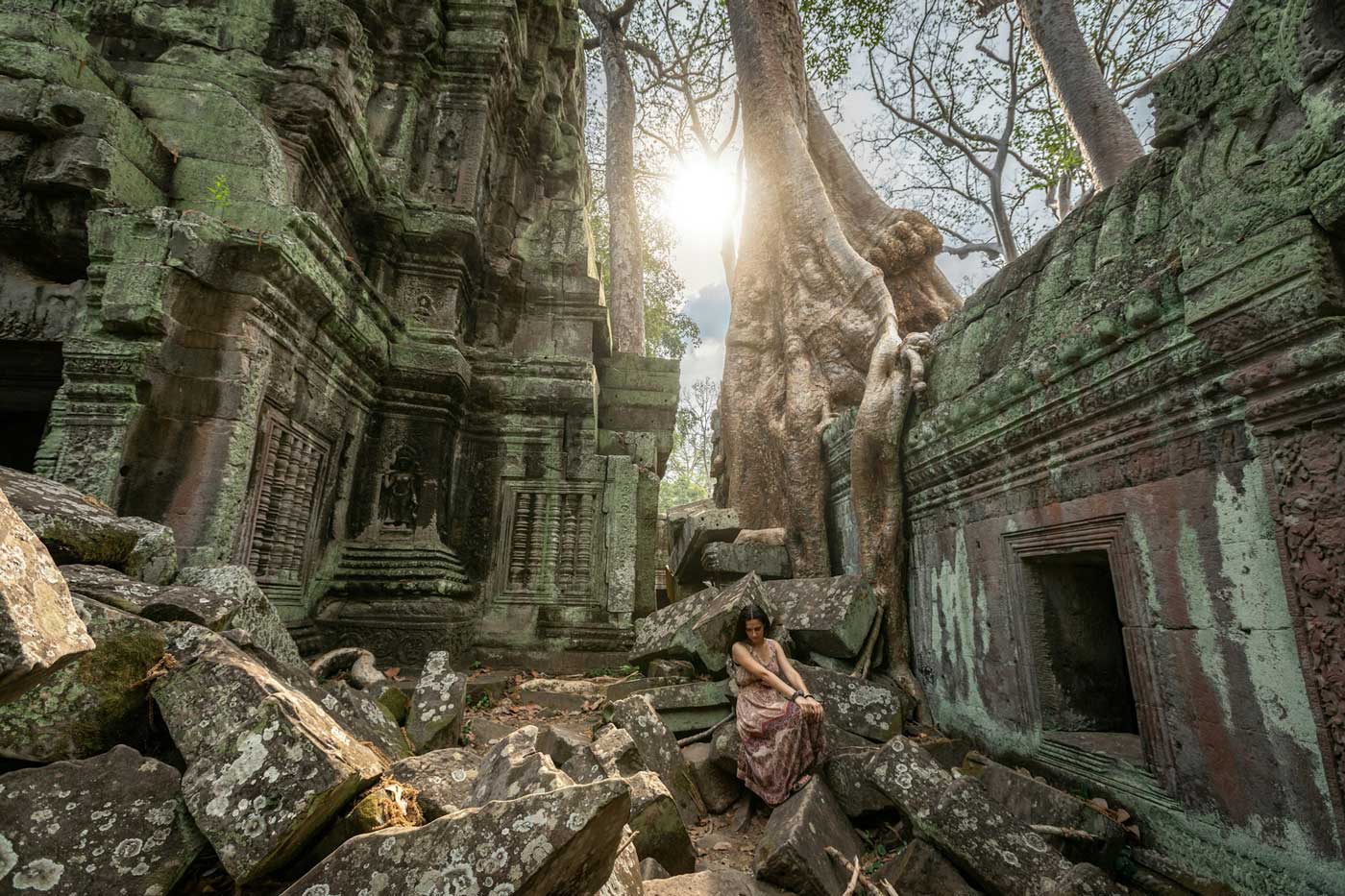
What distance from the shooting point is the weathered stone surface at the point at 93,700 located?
1650 mm

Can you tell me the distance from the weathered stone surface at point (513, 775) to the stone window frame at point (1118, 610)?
7.22ft

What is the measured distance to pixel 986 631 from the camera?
3367 millimetres

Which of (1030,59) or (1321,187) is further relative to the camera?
(1030,59)

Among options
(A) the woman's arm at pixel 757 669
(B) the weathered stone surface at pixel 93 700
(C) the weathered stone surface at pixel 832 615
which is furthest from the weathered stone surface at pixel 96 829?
(C) the weathered stone surface at pixel 832 615

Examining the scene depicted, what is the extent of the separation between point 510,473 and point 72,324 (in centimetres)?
314

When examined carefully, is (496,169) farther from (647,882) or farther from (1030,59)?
(1030,59)

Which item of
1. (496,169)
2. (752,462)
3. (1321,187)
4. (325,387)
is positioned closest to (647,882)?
(1321,187)

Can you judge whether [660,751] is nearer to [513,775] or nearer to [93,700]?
[513,775]

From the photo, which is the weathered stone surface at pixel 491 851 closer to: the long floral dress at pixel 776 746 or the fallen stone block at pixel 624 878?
the fallen stone block at pixel 624 878

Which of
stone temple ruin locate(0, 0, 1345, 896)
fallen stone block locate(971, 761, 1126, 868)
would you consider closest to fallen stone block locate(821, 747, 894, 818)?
stone temple ruin locate(0, 0, 1345, 896)

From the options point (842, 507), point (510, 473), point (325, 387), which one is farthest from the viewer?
point (510, 473)

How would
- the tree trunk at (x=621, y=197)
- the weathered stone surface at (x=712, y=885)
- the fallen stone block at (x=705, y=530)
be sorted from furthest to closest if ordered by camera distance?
the tree trunk at (x=621, y=197)
the fallen stone block at (x=705, y=530)
the weathered stone surface at (x=712, y=885)

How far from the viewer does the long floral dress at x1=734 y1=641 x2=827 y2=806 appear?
2.96 meters

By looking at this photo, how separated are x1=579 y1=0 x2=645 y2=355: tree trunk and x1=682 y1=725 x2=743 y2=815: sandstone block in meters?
8.85
